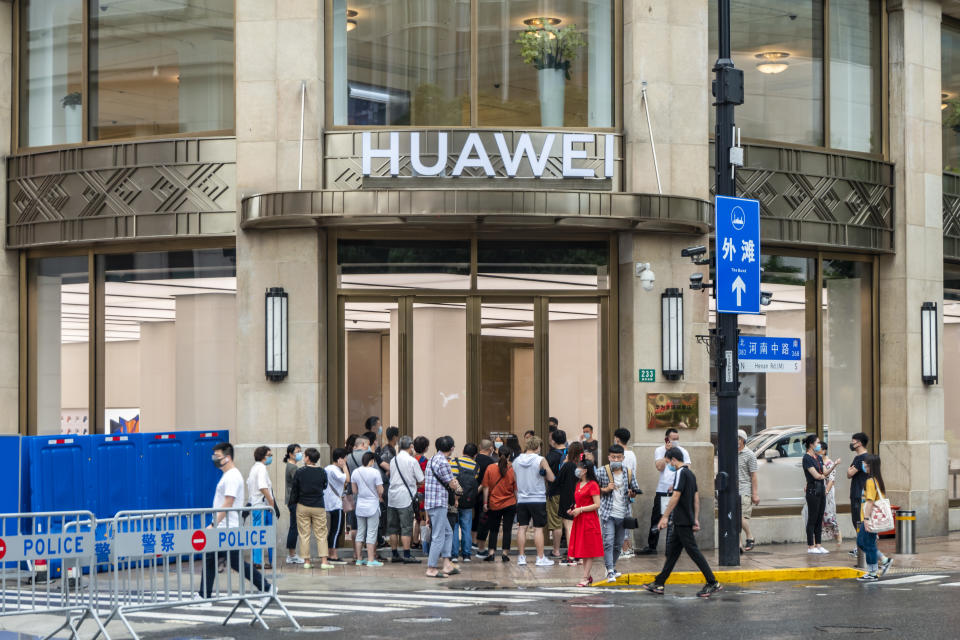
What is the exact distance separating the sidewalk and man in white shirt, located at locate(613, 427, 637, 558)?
0.91 feet

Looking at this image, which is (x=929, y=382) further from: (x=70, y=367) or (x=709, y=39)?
(x=70, y=367)

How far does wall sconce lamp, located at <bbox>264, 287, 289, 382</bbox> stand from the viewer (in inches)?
770

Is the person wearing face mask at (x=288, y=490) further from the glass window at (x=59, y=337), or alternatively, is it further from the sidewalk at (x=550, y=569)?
the glass window at (x=59, y=337)

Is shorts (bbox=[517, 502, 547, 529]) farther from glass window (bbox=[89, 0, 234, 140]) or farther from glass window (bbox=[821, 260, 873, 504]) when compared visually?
glass window (bbox=[89, 0, 234, 140])

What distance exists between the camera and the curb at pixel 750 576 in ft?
55.3

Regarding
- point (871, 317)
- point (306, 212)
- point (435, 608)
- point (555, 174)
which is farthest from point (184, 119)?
point (871, 317)

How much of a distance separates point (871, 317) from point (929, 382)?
1.44 meters

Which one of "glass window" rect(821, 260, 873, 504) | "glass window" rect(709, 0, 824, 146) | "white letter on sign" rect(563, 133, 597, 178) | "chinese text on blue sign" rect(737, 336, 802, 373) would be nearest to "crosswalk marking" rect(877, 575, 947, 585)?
"chinese text on blue sign" rect(737, 336, 802, 373)

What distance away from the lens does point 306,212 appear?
19.1 m

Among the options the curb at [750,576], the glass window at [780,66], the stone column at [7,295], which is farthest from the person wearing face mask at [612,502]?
the stone column at [7,295]

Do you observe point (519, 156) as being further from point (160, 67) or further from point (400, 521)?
point (160, 67)

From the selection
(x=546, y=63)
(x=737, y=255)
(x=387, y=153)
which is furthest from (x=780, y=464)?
(x=387, y=153)

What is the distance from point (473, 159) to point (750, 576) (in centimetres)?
688

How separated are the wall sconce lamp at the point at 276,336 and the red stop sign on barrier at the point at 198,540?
23.3 ft
